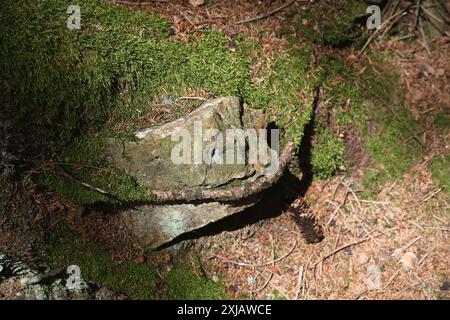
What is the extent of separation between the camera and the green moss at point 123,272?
325 centimetres

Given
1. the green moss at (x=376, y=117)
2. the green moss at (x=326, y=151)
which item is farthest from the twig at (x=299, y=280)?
the green moss at (x=376, y=117)

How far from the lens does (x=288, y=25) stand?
360 centimetres

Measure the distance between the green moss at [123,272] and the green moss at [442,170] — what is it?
6.62ft

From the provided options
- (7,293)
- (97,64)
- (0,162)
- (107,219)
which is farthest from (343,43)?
(7,293)

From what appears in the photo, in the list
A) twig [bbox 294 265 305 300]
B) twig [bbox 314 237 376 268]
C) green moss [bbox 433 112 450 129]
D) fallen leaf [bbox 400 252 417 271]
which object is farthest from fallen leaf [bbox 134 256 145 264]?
green moss [bbox 433 112 450 129]

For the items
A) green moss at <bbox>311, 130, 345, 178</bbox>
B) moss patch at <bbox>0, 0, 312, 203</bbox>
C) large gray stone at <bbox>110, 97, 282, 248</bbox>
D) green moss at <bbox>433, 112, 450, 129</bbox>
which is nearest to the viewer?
moss patch at <bbox>0, 0, 312, 203</bbox>

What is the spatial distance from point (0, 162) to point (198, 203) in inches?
51.0

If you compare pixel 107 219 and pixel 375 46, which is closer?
pixel 107 219

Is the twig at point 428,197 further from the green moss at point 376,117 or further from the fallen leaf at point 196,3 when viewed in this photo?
the fallen leaf at point 196,3

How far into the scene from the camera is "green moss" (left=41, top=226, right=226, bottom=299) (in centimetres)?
325

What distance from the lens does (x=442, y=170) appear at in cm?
386

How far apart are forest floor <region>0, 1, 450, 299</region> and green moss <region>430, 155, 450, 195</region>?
2cm

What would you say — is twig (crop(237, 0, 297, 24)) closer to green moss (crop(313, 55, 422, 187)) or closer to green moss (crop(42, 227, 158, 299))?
green moss (crop(313, 55, 422, 187))
